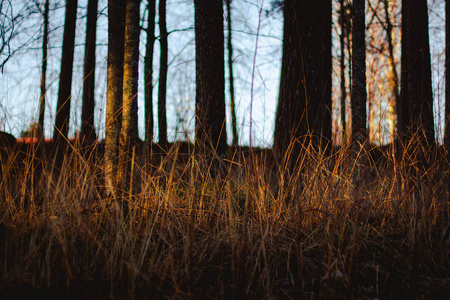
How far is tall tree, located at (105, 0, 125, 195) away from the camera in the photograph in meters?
2.05

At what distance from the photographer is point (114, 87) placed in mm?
2107

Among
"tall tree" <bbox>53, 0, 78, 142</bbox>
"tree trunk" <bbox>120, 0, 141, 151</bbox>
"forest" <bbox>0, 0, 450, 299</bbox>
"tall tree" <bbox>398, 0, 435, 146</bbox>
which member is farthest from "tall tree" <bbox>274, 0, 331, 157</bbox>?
"tall tree" <bbox>53, 0, 78, 142</bbox>

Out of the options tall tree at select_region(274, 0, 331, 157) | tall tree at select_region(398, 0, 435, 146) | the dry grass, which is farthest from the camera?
tall tree at select_region(398, 0, 435, 146)

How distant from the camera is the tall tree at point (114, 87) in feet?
6.72

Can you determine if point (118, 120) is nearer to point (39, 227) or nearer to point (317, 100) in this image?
point (39, 227)

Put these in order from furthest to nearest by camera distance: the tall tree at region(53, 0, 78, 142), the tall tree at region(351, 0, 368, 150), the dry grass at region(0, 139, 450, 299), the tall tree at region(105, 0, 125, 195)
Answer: the tall tree at region(53, 0, 78, 142), the tall tree at region(351, 0, 368, 150), the tall tree at region(105, 0, 125, 195), the dry grass at region(0, 139, 450, 299)

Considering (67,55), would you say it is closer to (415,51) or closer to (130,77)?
(130,77)

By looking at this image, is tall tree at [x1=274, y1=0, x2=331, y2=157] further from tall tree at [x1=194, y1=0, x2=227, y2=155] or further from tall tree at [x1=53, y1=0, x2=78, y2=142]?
tall tree at [x1=53, y1=0, x2=78, y2=142]

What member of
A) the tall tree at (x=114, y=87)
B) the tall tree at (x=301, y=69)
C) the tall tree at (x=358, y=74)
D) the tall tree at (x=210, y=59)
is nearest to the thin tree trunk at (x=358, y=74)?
the tall tree at (x=358, y=74)

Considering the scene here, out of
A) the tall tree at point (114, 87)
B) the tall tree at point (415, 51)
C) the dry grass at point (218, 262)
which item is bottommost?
the dry grass at point (218, 262)

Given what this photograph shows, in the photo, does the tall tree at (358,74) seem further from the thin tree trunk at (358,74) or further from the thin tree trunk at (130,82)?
the thin tree trunk at (130,82)

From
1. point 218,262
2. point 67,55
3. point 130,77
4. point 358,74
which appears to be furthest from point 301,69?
point 67,55

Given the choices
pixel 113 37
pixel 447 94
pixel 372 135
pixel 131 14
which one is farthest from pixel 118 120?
pixel 447 94

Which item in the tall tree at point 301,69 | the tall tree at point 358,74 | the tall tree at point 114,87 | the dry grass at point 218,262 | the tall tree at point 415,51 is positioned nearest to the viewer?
the dry grass at point 218,262
